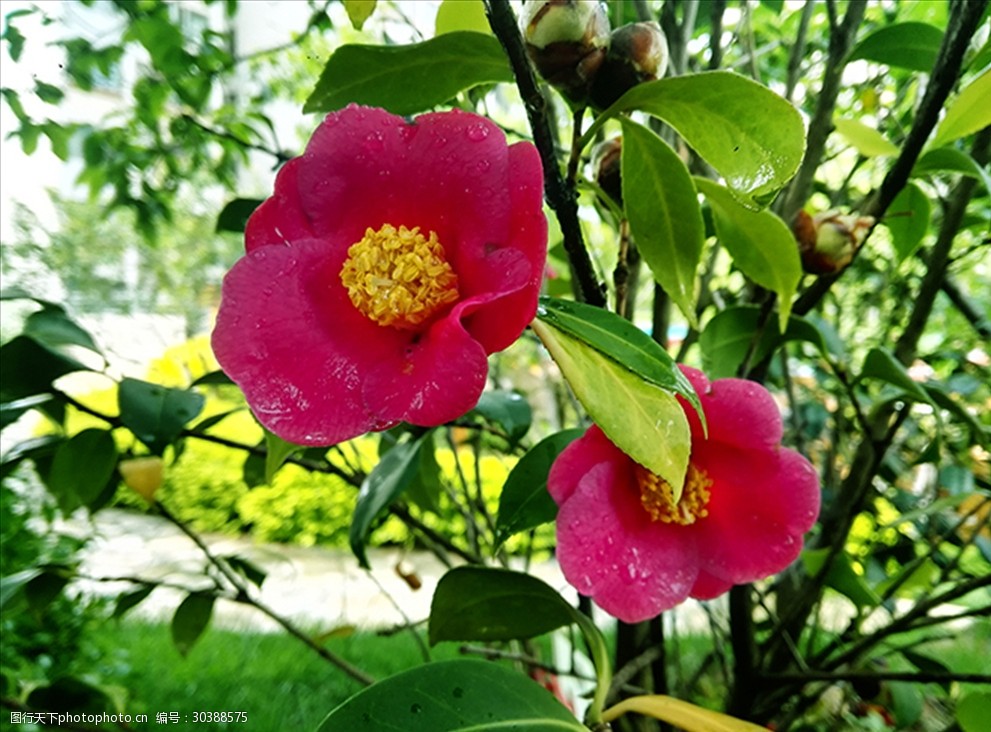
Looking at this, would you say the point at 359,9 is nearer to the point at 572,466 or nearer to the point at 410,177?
the point at 410,177

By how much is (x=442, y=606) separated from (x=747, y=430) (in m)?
0.21

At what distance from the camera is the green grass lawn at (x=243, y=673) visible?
125cm

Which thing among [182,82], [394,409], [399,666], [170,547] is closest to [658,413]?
[394,409]

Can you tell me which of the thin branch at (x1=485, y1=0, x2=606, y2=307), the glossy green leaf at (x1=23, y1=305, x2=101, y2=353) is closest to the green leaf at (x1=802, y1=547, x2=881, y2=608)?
the thin branch at (x1=485, y1=0, x2=606, y2=307)

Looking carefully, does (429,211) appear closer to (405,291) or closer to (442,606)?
(405,291)

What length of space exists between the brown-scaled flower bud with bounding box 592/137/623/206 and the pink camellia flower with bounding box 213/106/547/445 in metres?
0.10

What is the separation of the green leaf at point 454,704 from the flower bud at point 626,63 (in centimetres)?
27

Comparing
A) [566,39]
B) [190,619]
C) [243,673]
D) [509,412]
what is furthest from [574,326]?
[243,673]

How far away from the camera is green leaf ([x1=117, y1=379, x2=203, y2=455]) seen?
21.2 inches

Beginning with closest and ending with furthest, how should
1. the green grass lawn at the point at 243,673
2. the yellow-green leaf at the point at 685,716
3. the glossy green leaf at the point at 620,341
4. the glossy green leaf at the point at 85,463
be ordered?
the glossy green leaf at the point at 620,341 → the yellow-green leaf at the point at 685,716 → the glossy green leaf at the point at 85,463 → the green grass lawn at the point at 243,673

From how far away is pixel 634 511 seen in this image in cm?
42

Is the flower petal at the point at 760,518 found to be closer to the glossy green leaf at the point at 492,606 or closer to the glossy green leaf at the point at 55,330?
the glossy green leaf at the point at 492,606

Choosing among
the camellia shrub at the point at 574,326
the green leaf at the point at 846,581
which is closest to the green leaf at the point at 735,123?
the camellia shrub at the point at 574,326

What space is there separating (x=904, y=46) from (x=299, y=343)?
46 cm
